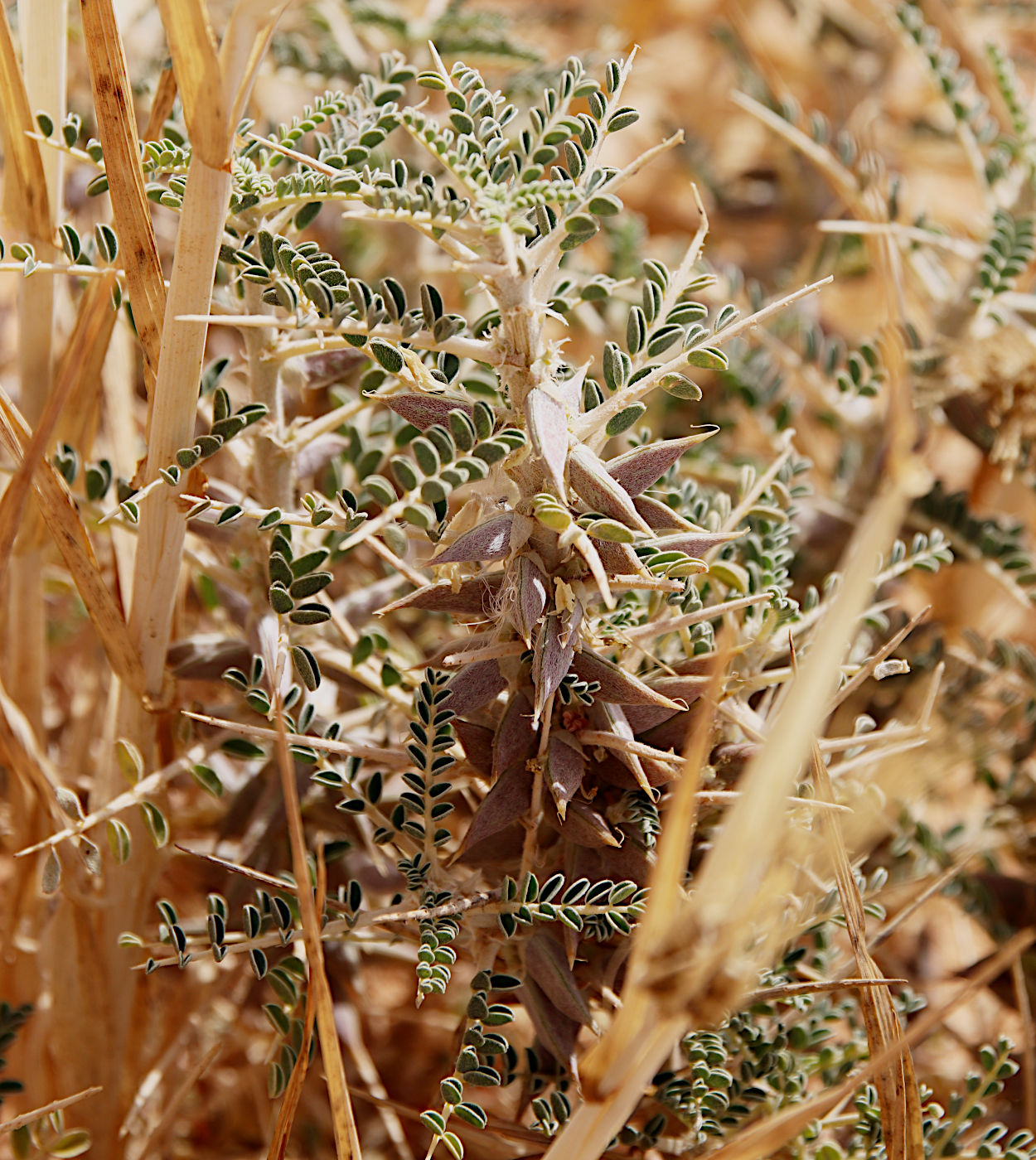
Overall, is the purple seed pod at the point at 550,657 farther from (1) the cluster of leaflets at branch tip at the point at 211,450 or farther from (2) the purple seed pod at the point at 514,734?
(1) the cluster of leaflets at branch tip at the point at 211,450

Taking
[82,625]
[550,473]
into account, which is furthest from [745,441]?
[550,473]

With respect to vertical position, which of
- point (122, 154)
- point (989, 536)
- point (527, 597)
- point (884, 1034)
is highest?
point (122, 154)

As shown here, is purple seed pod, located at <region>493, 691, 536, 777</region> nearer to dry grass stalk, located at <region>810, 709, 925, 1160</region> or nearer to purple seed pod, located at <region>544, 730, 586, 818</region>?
purple seed pod, located at <region>544, 730, 586, 818</region>

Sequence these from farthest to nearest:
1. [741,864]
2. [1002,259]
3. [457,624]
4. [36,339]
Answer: [1002,259] < [36,339] < [457,624] < [741,864]

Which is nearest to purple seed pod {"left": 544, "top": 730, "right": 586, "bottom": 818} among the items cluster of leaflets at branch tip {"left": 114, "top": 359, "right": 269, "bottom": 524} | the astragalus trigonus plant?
the astragalus trigonus plant

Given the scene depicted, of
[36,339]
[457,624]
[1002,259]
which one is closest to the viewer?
[457,624]

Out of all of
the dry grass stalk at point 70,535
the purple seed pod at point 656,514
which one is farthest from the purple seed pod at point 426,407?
the dry grass stalk at point 70,535

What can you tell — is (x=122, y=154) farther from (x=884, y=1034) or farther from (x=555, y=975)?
(x=884, y=1034)

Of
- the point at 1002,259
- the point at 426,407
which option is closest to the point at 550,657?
the point at 426,407
